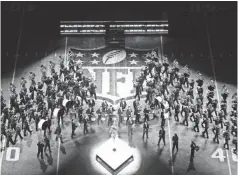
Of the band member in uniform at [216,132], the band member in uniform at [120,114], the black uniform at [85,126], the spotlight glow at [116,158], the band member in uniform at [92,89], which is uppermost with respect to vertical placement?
the band member in uniform at [92,89]

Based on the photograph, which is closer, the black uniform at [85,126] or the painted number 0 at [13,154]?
the painted number 0 at [13,154]

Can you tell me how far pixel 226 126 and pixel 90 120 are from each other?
8.74 m

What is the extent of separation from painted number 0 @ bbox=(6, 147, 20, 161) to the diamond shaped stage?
4915 mm

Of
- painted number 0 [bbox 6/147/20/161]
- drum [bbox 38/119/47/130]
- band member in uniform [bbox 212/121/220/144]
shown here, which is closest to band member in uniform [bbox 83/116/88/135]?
drum [bbox 38/119/47/130]

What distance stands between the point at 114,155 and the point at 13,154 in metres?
6.21

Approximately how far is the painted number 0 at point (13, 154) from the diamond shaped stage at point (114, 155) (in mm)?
4915

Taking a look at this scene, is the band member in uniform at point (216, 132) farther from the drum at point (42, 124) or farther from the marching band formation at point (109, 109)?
the drum at point (42, 124)

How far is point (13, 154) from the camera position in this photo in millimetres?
45750

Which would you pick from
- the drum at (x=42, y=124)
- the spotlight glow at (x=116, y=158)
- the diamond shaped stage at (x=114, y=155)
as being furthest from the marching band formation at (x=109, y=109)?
the spotlight glow at (x=116, y=158)

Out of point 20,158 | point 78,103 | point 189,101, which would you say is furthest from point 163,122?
point 20,158

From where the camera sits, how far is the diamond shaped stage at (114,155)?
44.8 meters

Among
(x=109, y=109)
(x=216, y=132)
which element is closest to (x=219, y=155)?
(x=216, y=132)

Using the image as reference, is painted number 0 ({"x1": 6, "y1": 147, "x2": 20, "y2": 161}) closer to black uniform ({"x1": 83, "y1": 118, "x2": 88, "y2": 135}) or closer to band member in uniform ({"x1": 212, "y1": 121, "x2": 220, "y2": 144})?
black uniform ({"x1": 83, "y1": 118, "x2": 88, "y2": 135})

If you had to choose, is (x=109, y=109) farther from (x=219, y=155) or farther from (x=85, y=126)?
(x=219, y=155)
